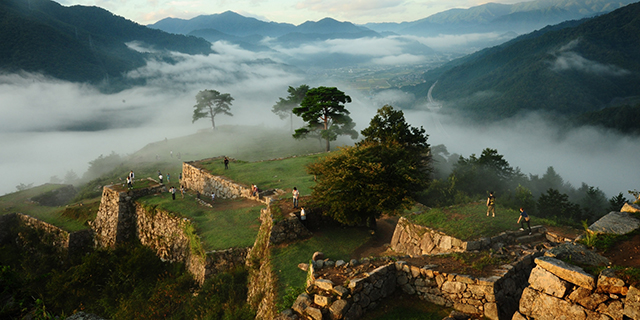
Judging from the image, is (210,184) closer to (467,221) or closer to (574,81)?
(467,221)

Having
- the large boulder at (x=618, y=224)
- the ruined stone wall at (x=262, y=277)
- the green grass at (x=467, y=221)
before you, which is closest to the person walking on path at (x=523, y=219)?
the green grass at (x=467, y=221)

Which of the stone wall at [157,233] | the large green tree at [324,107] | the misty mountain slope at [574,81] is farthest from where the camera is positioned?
the misty mountain slope at [574,81]

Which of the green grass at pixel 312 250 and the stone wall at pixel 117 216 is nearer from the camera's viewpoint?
the green grass at pixel 312 250

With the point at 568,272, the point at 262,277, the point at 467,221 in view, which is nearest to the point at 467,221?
the point at 467,221

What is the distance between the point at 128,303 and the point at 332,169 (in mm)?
11689

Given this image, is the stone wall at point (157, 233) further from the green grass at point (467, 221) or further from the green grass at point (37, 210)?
the green grass at point (467, 221)

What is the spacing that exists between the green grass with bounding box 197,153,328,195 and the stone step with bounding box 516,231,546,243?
42.9 ft

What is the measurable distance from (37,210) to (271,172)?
949 inches

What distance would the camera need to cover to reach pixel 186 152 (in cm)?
5994

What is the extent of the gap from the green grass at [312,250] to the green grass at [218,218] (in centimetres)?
322

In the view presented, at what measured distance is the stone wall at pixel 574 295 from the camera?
5.88 metres

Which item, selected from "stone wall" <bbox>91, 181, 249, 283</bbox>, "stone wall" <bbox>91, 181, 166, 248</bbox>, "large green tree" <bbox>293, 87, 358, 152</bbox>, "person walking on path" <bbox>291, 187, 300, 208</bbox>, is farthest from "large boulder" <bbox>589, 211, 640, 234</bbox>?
"large green tree" <bbox>293, 87, 358, 152</bbox>

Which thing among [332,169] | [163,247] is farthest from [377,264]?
[163,247]

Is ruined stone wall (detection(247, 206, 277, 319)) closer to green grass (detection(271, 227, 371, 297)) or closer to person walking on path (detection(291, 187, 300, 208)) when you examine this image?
green grass (detection(271, 227, 371, 297))
